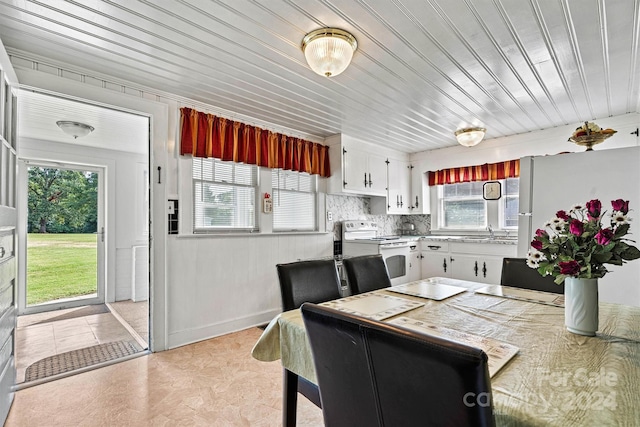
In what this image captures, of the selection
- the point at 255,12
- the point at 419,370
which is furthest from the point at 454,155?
the point at 419,370

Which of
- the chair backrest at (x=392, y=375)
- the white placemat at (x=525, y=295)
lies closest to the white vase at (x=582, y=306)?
the white placemat at (x=525, y=295)

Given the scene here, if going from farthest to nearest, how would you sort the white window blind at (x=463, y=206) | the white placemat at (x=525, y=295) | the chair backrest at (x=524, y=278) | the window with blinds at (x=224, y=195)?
the white window blind at (x=463, y=206), the window with blinds at (x=224, y=195), the chair backrest at (x=524, y=278), the white placemat at (x=525, y=295)

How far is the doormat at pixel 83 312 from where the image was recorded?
3756 mm

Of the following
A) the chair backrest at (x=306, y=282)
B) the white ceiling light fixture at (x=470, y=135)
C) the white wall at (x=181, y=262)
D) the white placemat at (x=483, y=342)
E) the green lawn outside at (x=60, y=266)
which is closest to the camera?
the white placemat at (x=483, y=342)

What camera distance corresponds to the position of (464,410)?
570 mm

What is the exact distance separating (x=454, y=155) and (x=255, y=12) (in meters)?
3.82

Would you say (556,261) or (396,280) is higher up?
(556,261)

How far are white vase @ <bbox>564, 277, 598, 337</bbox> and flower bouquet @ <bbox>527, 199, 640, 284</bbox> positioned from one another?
40 millimetres

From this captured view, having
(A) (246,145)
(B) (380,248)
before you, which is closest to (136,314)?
(A) (246,145)

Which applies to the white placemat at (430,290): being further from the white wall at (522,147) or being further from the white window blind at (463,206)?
the white window blind at (463,206)

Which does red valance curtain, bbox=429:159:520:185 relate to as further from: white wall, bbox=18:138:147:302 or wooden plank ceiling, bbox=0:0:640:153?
white wall, bbox=18:138:147:302

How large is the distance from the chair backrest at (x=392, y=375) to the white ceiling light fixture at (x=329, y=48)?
1.57 metres

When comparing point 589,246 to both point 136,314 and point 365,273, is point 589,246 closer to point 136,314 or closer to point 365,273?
point 365,273

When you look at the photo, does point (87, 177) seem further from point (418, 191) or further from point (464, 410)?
point (464, 410)
